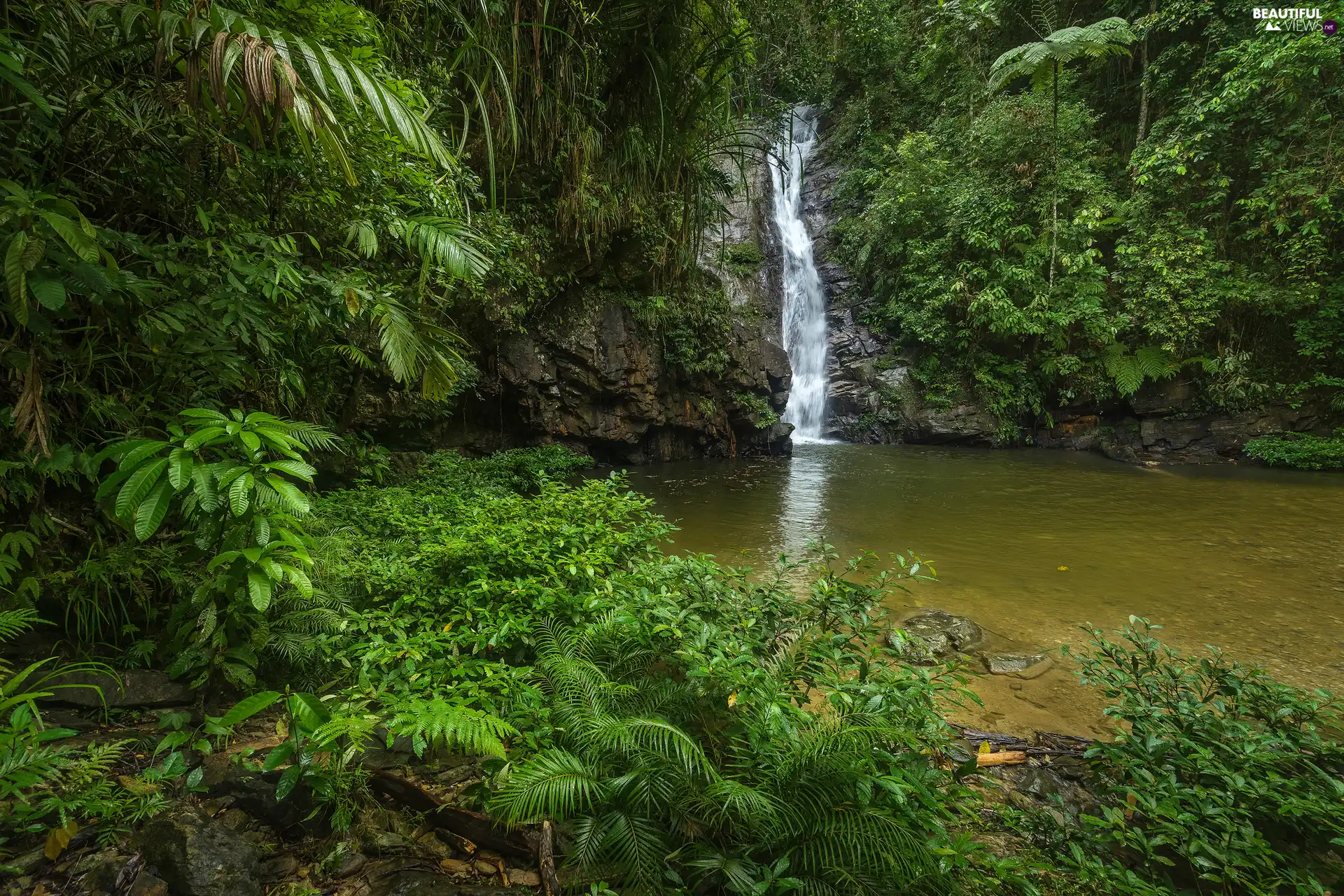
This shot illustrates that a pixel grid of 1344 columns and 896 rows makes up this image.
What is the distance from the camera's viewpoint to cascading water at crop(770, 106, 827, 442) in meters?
15.7

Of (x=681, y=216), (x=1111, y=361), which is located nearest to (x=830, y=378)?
(x=1111, y=361)

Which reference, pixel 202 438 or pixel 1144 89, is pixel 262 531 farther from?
pixel 1144 89

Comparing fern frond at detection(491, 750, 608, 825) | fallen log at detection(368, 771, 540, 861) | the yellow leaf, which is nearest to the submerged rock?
fern frond at detection(491, 750, 608, 825)

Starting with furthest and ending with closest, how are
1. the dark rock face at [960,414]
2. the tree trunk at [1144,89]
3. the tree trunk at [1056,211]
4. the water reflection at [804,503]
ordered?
1. the tree trunk at [1056,211]
2. the tree trunk at [1144,89]
3. the dark rock face at [960,414]
4. the water reflection at [804,503]

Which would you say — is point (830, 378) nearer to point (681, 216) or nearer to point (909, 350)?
point (909, 350)

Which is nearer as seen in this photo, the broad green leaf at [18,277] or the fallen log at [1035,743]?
the broad green leaf at [18,277]

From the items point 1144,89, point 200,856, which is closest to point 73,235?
point 200,856

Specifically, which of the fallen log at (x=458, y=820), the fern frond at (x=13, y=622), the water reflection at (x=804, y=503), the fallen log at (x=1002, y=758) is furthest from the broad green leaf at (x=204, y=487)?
the water reflection at (x=804, y=503)

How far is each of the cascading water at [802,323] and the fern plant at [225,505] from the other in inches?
563

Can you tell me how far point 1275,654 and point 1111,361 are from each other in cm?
1100

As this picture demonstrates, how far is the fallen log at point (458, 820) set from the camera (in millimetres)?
1398

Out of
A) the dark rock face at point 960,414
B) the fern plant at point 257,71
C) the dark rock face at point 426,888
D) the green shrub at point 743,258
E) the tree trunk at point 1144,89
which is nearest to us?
the dark rock face at point 426,888

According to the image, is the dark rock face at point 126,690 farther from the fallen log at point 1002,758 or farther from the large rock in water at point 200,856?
the fallen log at point 1002,758

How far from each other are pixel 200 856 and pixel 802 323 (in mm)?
16728
